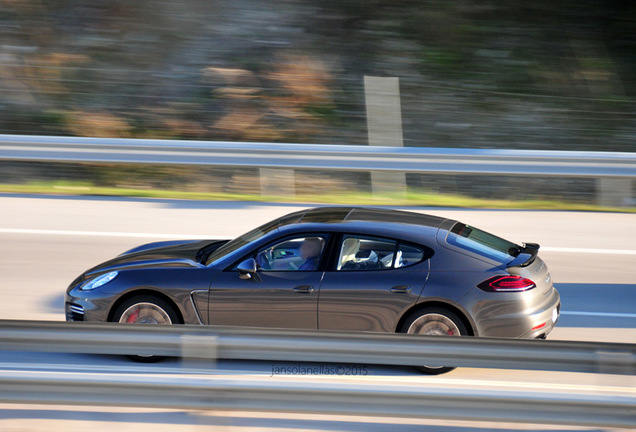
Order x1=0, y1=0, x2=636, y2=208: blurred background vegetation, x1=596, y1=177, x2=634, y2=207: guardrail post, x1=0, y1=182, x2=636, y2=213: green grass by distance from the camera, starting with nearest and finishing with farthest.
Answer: x1=596, y1=177, x2=634, y2=207: guardrail post < x1=0, y1=182, x2=636, y2=213: green grass < x1=0, y1=0, x2=636, y2=208: blurred background vegetation

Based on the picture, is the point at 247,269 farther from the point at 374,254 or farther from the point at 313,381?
the point at 313,381

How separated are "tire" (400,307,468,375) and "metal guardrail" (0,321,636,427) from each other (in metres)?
1.91

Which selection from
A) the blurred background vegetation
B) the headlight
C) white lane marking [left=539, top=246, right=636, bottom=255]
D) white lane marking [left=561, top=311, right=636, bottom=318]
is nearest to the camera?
the headlight

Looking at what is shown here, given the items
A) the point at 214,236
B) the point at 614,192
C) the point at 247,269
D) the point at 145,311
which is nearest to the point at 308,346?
the point at 247,269

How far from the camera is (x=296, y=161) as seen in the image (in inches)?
441

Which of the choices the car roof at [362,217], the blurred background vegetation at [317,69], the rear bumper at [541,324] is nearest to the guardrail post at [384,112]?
the blurred background vegetation at [317,69]

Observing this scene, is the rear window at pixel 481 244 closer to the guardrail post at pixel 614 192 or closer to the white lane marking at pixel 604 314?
the white lane marking at pixel 604 314

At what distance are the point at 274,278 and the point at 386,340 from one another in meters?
2.27

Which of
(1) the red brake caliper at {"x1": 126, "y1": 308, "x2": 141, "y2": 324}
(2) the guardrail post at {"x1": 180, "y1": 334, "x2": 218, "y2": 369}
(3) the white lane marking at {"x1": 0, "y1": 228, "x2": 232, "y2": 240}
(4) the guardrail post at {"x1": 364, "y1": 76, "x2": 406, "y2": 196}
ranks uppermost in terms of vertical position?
(4) the guardrail post at {"x1": 364, "y1": 76, "x2": 406, "y2": 196}

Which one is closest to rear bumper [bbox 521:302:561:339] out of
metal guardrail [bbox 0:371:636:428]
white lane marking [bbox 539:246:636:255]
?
metal guardrail [bbox 0:371:636:428]

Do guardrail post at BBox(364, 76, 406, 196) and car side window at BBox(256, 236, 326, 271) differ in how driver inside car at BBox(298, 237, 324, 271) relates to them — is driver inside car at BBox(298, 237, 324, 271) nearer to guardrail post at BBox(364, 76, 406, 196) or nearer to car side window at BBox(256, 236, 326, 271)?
car side window at BBox(256, 236, 326, 271)

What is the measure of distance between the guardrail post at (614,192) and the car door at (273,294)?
656 centimetres

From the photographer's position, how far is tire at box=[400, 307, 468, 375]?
611 centimetres

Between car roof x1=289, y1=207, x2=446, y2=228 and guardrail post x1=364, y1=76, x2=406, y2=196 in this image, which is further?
guardrail post x1=364, y1=76, x2=406, y2=196
